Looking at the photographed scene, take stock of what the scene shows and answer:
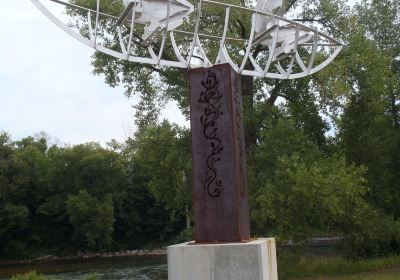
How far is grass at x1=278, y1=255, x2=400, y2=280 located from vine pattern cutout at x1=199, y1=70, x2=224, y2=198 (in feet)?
32.1

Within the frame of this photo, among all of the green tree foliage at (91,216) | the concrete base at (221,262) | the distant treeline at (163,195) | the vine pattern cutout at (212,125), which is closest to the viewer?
the concrete base at (221,262)

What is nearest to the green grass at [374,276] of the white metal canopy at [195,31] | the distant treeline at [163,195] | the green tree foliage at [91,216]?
the distant treeline at [163,195]

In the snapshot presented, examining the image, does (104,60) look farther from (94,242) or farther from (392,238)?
(94,242)

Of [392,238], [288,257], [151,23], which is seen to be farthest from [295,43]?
[392,238]

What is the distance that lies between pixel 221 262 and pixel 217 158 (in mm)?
1253

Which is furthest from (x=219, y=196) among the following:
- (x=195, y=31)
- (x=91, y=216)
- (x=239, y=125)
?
(x=91, y=216)

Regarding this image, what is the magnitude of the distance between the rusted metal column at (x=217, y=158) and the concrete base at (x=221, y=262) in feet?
1.06

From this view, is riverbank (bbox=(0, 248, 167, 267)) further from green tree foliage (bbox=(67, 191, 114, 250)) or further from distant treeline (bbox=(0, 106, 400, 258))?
green tree foliage (bbox=(67, 191, 114, 250))

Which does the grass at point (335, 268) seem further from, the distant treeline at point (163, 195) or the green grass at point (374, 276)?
the distant treeline at point (163, 195)

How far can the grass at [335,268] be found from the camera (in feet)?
50.7

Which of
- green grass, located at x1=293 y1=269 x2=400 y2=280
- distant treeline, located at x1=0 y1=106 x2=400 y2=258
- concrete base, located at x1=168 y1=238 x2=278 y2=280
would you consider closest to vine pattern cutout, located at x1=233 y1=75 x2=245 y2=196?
concrete base, located at x1=168 y1=238 x2=278 y2=280

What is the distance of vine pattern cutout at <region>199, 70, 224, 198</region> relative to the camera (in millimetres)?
6320

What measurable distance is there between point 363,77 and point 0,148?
91.3 feet

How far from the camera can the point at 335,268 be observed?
16531mm
